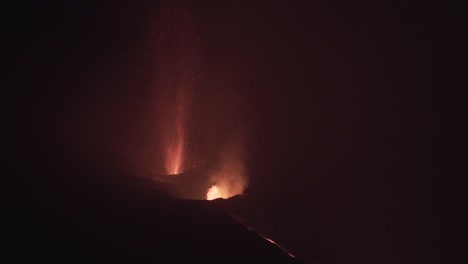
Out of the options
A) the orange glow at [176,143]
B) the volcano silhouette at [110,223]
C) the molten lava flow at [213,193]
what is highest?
the orange glow at [176,143]

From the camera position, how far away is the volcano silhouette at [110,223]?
9094 millimetres

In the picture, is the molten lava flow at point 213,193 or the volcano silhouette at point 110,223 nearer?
the volcano silhouette at point 110,223

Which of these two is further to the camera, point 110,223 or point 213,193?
point 213,193

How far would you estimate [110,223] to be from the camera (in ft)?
33.5

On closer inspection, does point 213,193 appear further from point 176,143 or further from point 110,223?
point 110,223

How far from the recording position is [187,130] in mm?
23531

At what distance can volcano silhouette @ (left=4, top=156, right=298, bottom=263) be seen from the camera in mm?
9094

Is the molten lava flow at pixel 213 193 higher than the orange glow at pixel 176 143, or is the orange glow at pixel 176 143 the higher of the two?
the orange glow at pixel 176 143

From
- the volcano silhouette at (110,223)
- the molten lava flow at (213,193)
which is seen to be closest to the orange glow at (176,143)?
the molten lava flow at (213,193)

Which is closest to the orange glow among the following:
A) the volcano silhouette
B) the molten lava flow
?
the molten lava flow

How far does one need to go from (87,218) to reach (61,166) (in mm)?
2757

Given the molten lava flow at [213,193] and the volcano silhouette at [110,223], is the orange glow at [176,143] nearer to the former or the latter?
the molten lava flow at [213,193]

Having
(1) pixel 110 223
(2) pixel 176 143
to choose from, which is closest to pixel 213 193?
(2) pixel 176 143

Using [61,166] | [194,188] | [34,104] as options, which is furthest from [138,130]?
[61,166]
